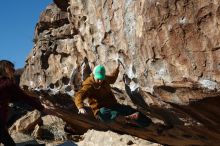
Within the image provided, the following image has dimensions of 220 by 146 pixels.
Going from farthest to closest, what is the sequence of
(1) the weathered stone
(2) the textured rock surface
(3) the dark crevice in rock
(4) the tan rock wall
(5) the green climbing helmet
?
(1) the weathered stone
(3) the dark crevice in rock
(2) the textured rock surface
(5) the green climbing helmet
(4) the tan rock wall

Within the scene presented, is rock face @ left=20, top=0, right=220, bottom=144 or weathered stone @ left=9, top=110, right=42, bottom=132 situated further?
weathered stone @ left=9, top=110, right=42, bottom=132

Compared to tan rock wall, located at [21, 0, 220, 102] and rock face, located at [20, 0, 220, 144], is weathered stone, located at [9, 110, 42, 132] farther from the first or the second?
rock face, located at [20, 0, 220, 144]

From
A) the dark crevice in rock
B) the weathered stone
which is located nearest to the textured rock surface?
the dark crevice in rock

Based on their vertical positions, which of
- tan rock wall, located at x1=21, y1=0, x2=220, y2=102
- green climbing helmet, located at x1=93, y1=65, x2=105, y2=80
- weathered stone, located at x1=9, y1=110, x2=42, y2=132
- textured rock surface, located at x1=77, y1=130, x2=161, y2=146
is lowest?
weathered stone, located at x1=9, y1=110, x2=42, y2=132

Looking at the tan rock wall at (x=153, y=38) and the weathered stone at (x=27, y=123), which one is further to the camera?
the weathered stone at (x=27, y=123)

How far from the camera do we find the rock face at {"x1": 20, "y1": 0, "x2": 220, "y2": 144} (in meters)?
6.67

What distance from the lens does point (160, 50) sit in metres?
7.30

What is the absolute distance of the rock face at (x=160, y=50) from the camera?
6.67m

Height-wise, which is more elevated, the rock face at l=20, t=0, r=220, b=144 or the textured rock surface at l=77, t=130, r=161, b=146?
the rock face at l=20, t=0, r=220, b=144

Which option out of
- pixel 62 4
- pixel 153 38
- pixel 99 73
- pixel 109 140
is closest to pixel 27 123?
pixel 109 140

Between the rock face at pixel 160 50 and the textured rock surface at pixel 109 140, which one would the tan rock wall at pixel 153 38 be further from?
the textured rock surface at pixel 109 140

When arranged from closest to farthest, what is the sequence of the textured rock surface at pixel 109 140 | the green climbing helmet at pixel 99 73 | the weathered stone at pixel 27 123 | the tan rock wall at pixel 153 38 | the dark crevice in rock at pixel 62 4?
the tan rock wall at pixel 153 38 → the green climbing helmet at pixel 99 73 → the textured rock surface at pixel 109 140 → the dark crevice in rock at pixel 62 4 → the weathered stone at pixel 27 123

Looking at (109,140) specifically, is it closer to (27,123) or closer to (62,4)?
(62,4)

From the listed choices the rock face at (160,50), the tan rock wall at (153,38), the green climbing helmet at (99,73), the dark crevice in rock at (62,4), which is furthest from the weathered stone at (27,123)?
the green climbing helmet at (99,73)
